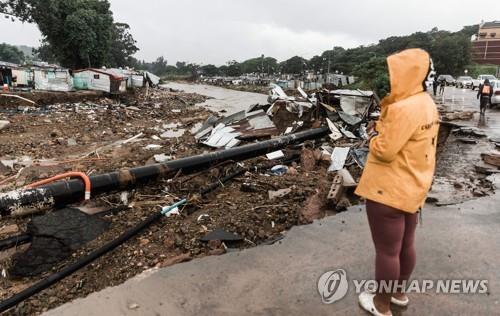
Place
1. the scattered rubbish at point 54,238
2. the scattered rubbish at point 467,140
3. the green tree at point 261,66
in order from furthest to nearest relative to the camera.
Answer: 1. the green tree at point 261,66
2. the scattered rubbish at point 467,140
3. the scattered rubbish at point 54,238

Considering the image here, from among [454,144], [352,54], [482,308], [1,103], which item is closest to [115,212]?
[482,308]

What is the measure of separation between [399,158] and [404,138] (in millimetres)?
143

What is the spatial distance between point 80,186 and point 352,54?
94.2 m

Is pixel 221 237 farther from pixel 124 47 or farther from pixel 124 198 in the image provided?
pixel 124 47

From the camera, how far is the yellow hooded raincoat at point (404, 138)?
6.96 ft

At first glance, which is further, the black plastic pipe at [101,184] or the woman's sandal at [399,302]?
the black plastic pipe at [101,184]

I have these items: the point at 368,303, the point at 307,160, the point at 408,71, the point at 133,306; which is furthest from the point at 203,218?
the point at 307,160

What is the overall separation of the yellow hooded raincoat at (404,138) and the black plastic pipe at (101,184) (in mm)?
2882

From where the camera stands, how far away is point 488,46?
81500 millimetres

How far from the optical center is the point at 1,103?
56.7 ft

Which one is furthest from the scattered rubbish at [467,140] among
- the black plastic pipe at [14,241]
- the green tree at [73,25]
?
the green tree at [73,25]

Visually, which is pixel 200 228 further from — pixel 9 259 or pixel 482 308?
pixel 482 308

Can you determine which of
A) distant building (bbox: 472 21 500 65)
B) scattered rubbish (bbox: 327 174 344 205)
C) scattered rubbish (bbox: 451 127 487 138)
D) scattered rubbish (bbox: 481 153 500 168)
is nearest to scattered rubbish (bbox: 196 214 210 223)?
scattered rubbish (bbox: 327 174 344 205)

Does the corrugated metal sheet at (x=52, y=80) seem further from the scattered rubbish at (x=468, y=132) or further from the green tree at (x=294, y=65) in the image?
the green tree at (x=294, y=65)
